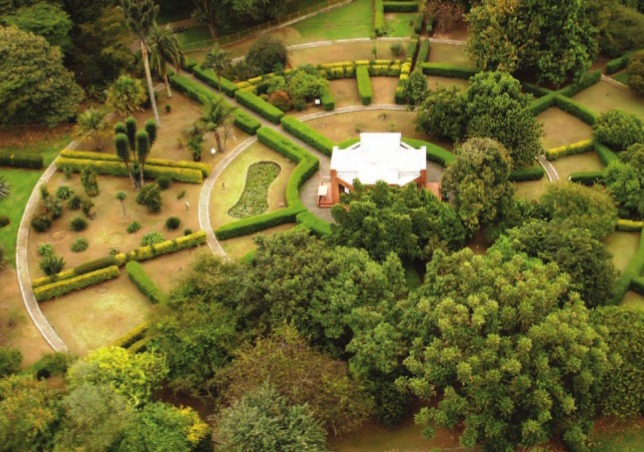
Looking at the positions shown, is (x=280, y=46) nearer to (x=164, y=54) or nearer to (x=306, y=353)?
(x=164, y=54)

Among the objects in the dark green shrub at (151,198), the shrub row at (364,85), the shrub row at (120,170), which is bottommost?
the dark green shrub at (151,198)

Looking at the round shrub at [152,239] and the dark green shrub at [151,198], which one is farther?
the dark green shrub at [151,198]

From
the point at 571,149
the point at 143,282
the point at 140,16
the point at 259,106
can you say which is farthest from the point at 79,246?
the point at 571,149

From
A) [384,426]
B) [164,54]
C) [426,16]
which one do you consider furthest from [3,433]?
[426,16]

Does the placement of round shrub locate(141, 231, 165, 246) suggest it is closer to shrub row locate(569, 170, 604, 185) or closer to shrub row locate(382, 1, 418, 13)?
shrub row locate(569, 170, 604, 185)

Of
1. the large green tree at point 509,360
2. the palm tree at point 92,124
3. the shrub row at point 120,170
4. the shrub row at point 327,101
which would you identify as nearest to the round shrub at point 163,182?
the shrub row at point 120,170

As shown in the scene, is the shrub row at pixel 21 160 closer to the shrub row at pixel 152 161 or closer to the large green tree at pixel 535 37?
the shrub row at pixel 152 161

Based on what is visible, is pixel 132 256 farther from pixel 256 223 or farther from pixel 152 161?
pixel 152 161
